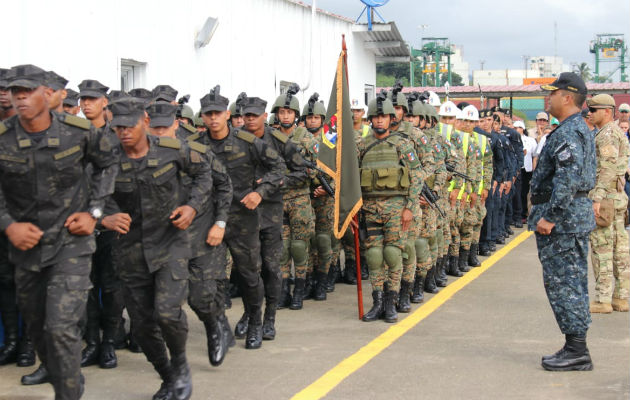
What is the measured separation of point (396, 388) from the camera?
6176mm

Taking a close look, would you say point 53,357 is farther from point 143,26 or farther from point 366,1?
point 366,1

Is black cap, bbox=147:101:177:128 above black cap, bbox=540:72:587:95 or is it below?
below

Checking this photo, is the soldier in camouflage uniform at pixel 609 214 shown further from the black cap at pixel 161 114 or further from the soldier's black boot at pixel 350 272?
the black cap at pixel 161 114

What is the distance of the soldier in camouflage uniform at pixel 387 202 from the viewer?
8438 mm

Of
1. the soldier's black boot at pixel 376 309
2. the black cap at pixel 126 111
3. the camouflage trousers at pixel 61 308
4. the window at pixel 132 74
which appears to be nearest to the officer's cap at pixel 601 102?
the soldier's black boot at pixel 376 309

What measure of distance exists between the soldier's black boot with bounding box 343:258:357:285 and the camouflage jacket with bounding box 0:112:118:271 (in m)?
5.76

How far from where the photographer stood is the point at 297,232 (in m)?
9.32

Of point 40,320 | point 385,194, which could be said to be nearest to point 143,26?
point 385,194

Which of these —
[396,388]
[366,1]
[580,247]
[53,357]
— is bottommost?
[396,388]

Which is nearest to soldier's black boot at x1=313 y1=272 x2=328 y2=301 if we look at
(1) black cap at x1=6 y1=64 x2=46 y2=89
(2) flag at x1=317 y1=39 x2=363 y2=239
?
(2) flag at x1=317 y1=39 x2=363 y2=239

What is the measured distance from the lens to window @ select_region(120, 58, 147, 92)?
12875mm

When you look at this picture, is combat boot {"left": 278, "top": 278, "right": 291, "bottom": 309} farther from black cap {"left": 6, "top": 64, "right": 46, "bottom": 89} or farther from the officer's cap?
black cap {"left": 6, "top": 64, "right": 46, "bottom": 89}

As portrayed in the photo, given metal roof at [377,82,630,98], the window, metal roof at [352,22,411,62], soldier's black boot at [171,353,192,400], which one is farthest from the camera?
metal roof at [377,82,630,98]

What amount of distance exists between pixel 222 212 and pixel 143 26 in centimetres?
732
